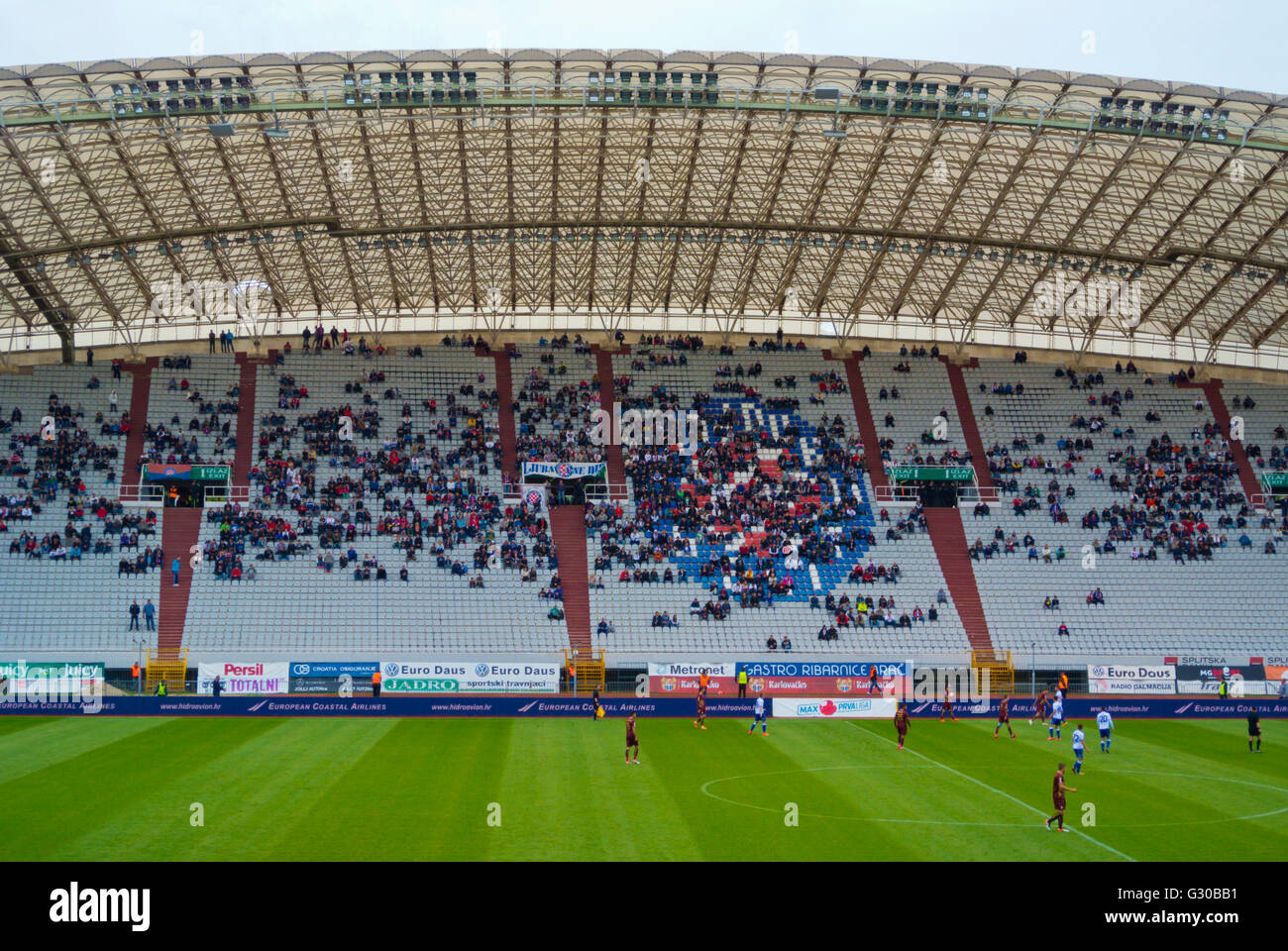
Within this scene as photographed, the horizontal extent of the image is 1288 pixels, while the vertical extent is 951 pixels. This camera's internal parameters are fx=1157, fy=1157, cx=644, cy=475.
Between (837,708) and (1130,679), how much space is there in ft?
43.7

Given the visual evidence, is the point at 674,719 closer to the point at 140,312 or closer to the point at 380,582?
the point at 380,582

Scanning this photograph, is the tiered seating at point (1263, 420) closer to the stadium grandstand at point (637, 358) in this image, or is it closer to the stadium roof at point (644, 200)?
the stadium grandstand at point (637, 358)

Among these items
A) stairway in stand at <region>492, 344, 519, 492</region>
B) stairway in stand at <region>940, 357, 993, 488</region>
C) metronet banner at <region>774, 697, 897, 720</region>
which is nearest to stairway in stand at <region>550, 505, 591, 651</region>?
stairway in stand at <region>492, 344, 519, 492</region>

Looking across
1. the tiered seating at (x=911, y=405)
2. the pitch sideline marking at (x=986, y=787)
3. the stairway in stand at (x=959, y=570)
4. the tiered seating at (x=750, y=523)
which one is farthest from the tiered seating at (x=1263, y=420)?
the pitch sideline marking at (x=986, y=787)

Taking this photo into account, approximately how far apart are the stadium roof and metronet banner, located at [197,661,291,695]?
19.7m

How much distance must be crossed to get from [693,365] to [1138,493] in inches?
945

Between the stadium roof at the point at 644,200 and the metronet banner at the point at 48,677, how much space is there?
1980 centimetres

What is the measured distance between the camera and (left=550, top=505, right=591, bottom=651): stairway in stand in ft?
160

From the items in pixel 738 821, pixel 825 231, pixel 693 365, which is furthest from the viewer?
pixel 693 365

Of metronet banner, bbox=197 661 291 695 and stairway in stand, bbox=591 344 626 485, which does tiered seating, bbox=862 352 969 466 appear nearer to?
stairway in stand, bbox=591 344 626 485

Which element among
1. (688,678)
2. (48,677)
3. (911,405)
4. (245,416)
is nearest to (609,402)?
(911,405)
